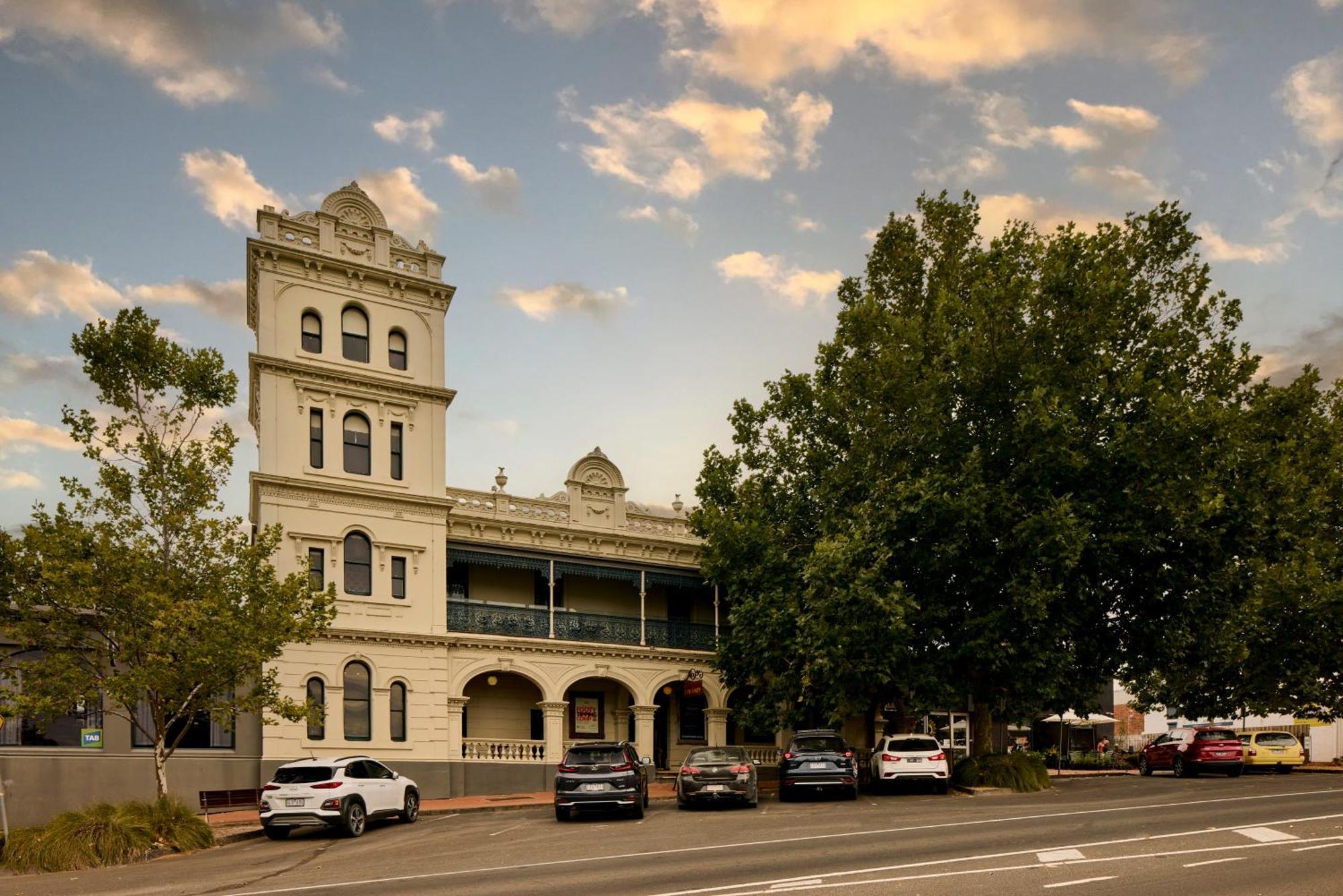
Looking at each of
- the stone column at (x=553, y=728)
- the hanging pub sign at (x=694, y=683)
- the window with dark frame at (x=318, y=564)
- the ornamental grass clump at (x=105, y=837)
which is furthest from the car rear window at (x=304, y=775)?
the hanging pub sign at (x=694, y=683)

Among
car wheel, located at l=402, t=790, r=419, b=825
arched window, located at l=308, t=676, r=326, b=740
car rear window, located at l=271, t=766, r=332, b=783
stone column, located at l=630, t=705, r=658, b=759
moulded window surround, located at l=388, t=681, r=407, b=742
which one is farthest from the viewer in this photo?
stone column, located at l=630, t=705, r=658, b=759

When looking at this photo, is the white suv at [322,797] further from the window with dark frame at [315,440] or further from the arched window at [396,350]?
the arched window at [396,350]

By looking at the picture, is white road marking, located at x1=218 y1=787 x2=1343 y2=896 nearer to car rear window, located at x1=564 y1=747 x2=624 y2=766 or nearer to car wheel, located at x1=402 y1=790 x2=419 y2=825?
car rear window, located at x1=564 y1=747 x2=624 y2=766

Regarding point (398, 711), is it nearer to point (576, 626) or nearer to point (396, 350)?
point (576, 626)

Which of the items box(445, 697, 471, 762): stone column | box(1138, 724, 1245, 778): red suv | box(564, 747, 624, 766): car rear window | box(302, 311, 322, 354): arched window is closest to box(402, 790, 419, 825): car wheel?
box(564, 747, 624, 766): car rear window

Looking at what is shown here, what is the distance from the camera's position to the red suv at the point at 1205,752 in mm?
34750

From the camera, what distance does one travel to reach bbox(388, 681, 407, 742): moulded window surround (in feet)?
107

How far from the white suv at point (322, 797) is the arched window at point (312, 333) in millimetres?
13415

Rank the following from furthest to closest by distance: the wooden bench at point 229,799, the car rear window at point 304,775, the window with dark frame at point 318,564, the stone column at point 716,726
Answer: the stone column at point 716,726
the window with dark frame at point 318,564
the wooden bench at point 229,799
the car rear window at point 304,775

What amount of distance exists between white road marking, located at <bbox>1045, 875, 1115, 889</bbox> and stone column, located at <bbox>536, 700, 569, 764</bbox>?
22491mm

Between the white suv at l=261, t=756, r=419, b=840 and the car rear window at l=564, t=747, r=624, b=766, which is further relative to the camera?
the car rear window at l=564, t=747, r=624, b=766

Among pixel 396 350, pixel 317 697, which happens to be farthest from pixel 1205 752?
pixel 396 350

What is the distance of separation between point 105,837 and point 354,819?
434 centimetres

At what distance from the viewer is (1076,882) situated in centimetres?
1370
